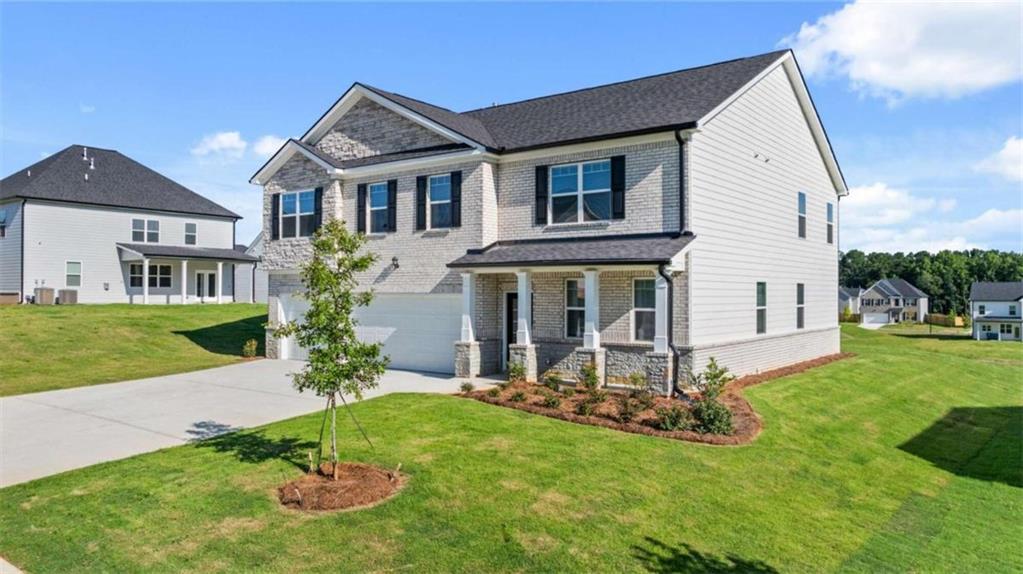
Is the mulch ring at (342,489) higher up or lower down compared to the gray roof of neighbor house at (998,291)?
lower down

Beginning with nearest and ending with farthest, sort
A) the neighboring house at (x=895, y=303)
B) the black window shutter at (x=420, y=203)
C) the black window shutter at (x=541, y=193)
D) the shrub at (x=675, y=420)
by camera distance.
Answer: the shrub at (x=675, y=420) < the black window shutter at (x=541, y=193) < the black window shutter at (x=420, y=203) < the neighboring house at (x=895, y=303)

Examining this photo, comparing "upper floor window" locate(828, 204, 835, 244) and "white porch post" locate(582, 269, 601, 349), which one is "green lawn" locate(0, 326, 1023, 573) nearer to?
"white porch post" locate(582, 269, 601, 349)

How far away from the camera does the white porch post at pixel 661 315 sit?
14.2 m

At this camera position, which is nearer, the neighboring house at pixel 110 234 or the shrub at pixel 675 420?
the shrub at pixel 675 420

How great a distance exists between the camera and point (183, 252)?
1427 inches

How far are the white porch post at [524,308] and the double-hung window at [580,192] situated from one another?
6.72ft

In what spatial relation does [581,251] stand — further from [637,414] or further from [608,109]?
[608,109]

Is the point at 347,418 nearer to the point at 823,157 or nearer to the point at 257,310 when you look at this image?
the point at 823,157

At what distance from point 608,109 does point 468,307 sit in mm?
7015

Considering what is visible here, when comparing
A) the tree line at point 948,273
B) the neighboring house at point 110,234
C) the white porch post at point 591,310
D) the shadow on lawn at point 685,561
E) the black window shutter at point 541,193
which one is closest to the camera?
the shadow on lawn at point 685,561

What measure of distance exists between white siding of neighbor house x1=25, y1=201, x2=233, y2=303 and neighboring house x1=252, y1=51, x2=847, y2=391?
18054 mm

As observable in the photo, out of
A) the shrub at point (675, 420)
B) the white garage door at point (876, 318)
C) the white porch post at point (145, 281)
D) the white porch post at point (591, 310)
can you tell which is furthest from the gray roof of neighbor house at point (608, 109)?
the white garage door at point (876, 318)

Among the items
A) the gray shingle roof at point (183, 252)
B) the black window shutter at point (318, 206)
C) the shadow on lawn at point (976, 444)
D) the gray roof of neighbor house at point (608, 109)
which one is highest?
the gray roof of neighbor house at point (608, 109)

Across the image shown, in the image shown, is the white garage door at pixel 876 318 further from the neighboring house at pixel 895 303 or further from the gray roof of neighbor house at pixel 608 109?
the gray roof of neighbor house at pixel 608 109
